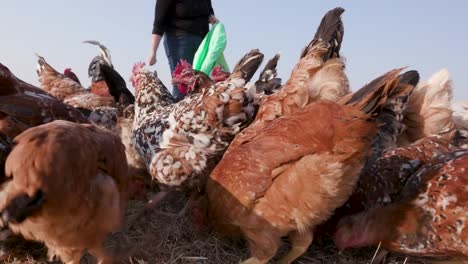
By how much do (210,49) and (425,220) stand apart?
2710 millimetres

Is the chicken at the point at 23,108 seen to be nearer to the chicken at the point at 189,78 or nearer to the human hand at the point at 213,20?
the chicken at the point at 189,78

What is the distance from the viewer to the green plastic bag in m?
4.27

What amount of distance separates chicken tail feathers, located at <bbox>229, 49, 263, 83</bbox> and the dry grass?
1.22 metres

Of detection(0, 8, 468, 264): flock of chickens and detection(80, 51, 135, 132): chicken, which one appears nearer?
detection(0, 8, 468, 264): flock of chickens

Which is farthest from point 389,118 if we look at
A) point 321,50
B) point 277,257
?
point 277,257

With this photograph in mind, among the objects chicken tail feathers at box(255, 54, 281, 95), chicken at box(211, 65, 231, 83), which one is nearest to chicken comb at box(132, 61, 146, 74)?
chicken at box(211, 65, 231, 83)

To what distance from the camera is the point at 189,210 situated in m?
3.06

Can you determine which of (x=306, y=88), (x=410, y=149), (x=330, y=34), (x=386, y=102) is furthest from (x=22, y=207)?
(x=410, y=149)

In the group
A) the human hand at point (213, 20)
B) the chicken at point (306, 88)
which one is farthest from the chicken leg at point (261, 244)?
the human hand at point (213, 20)

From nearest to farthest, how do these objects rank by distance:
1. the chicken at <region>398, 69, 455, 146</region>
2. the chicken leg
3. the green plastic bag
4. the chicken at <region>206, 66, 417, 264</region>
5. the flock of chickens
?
the flock of chickens
the chicken at <region>206, 66, 417, 264</region>
the chicken leg
the chicken at <region>398, 69, 455, 146</region>
the green plastic bag

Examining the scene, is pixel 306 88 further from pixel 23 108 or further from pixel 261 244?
pixel 23 108

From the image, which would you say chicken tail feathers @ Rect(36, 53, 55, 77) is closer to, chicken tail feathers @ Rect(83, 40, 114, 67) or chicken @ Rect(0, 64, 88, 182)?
chicken tail feathers @ Rect(83, 40, 114, 67)

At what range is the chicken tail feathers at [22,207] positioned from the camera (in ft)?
5.06

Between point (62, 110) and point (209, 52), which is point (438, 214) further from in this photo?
point (209, 52)
